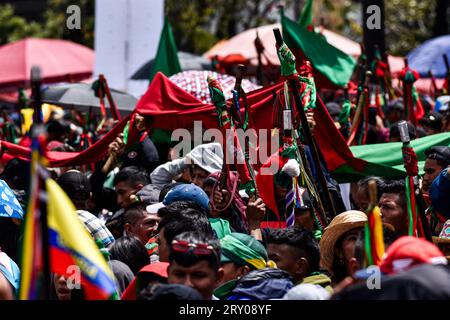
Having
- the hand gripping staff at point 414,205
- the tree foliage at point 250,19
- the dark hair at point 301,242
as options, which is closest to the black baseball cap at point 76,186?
the dark hair at point 301,242

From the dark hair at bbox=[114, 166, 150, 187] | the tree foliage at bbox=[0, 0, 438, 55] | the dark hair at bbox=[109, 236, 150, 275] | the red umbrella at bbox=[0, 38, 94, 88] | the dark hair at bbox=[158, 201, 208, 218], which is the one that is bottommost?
the dark hair at bbox=[109, 236, 150, 275]

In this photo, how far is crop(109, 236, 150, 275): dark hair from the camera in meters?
5.61

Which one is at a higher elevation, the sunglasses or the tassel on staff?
the tassel on staff

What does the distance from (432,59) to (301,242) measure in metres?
9.61

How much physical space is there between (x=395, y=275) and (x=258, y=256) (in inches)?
72.0

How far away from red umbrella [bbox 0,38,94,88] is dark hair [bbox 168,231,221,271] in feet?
35.6

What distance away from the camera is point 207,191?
257 inches

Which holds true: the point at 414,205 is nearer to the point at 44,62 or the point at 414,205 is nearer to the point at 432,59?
the point at 432,59

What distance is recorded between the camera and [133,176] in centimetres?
732

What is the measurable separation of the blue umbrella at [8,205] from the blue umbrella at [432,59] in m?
9.10

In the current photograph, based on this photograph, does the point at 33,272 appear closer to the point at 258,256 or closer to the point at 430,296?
the point at 430,296

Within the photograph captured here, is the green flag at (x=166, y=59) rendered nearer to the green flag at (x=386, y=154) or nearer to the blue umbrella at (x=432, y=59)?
the green flag at (x=386, y=154)

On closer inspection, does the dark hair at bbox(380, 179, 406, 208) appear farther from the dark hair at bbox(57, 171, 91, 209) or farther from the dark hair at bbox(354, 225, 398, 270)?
the dark hair at bbox(57, 171, 91, 209)

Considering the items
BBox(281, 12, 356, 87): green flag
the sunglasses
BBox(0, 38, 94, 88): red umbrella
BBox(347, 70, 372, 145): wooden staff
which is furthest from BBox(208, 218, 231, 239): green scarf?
BBox(0, 38, 94, 88): red umbrella
